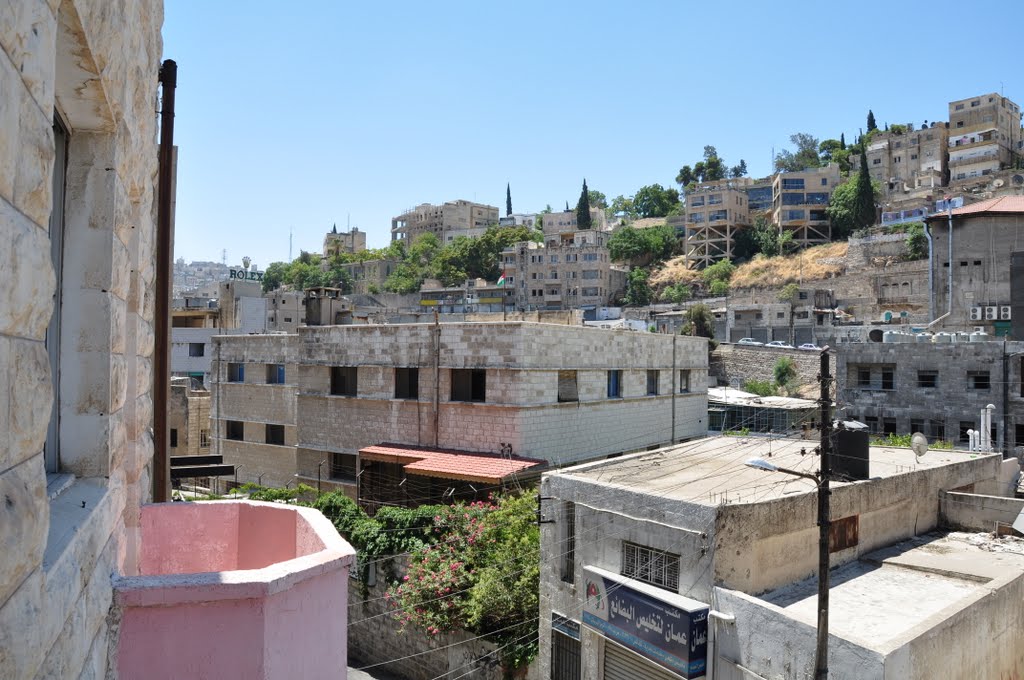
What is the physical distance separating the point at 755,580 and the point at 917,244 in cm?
7122

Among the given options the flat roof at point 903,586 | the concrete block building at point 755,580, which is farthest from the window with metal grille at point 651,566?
the flat roof at point 903,586

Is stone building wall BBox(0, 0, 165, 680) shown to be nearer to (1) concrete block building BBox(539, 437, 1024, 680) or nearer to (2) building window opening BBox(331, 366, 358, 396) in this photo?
(1) concrete block building BBox(539, 437, 1024, 680)

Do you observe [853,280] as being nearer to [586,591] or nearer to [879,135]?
[879,135]

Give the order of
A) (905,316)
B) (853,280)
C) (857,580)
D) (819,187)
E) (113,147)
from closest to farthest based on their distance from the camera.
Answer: (113,147) < (857,580) < (905,316) < (853,280) < (819,187)

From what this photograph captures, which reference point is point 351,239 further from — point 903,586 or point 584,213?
point 903,586

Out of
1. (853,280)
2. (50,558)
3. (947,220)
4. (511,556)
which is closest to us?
(50,558)

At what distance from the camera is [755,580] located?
12.8 meters

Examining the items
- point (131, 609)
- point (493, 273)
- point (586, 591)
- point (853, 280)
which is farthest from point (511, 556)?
point (493, 273)

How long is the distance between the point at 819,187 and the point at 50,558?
3942 inches

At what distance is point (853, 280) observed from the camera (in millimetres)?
75312

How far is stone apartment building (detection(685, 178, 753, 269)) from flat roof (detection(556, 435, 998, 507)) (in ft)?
241

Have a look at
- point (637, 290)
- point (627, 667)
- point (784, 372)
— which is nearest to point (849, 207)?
point (637, 290)

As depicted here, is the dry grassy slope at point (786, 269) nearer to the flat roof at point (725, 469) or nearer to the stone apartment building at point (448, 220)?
the stone apartment building at point (448, 220)

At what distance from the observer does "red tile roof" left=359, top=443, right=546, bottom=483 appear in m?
20.3
